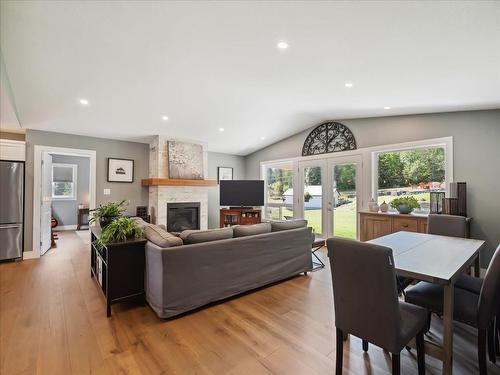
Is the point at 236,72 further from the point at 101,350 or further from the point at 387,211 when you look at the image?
the point at 387,211

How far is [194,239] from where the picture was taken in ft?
8.52

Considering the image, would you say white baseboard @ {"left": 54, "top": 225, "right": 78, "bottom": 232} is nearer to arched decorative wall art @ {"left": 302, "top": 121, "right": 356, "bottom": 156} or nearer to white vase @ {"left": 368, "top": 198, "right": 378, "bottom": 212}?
arched decorative wall art @ {"left": 302, "top": 121, "right": 356, "bottom": 156}

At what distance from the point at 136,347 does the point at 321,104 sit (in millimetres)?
4284

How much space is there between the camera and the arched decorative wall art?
5253 millimetres

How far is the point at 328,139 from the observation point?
5586 millimetres

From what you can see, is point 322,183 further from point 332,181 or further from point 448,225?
point 448,225

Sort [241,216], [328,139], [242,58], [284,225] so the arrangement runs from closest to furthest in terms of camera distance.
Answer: [242,58]
[284,225]
[328,139]
[241,216]

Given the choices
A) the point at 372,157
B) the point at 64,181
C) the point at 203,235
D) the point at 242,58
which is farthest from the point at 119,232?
the point at 64,181

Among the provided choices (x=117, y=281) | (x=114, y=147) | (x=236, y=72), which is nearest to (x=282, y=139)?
(x=236, y=72)

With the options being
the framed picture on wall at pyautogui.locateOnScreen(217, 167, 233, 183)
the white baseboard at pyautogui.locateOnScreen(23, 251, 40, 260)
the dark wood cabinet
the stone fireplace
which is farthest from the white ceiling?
the framed picture on wall at pyautogui.locateOnScreen(217, 167, 233, 183)

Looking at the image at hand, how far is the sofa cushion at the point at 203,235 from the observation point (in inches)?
102

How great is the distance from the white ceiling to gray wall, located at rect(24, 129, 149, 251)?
0.33 meters

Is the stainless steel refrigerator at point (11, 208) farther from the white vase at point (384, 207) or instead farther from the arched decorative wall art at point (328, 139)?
the white vase at point (384, 207)

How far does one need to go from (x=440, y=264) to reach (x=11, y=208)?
6068mm
